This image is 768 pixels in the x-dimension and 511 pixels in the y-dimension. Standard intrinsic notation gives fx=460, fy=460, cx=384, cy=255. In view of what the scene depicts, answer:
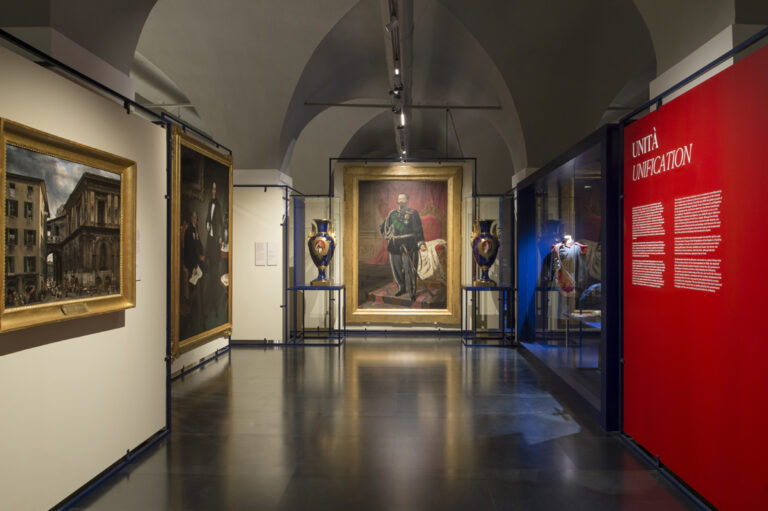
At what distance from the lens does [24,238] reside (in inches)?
108

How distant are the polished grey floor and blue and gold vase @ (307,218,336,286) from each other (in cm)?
299

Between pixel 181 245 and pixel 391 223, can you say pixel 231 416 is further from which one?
pixel 391 223

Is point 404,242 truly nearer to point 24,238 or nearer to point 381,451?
point 381,451

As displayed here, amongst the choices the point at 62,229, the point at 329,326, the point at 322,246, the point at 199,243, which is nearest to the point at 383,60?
the point at 322,246

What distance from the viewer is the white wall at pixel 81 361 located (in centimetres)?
273

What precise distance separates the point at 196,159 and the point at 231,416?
3221 millimetres

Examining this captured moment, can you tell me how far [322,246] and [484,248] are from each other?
332 cm

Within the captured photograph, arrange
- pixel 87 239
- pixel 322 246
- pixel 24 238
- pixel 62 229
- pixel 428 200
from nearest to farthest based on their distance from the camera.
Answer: pixel 24 238 → pixel 62 229 → pixel 87 239 → pixel 322 246 → pixel 428 200

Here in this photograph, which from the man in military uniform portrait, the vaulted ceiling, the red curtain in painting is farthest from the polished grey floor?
the vaulted ceiling

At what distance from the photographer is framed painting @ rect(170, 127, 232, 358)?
5559 mm

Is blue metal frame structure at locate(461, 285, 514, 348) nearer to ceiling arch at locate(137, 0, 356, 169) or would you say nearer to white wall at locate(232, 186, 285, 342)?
white wall at locate(232, 186, 285, 342)

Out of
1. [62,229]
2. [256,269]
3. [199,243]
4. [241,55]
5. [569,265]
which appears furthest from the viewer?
[256,269]

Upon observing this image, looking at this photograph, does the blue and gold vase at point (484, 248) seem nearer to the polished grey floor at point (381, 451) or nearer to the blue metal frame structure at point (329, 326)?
the blue metal frame structure at point (329, 326)

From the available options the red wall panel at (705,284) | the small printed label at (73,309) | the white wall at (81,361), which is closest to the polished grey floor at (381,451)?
the white wall at (81,361)
